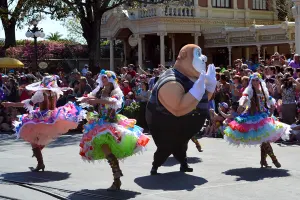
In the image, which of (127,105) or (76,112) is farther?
(127,105)

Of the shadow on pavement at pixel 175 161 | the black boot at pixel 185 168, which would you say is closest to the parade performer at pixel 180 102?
the black boot at pixel 185 168

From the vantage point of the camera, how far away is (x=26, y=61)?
121 ft

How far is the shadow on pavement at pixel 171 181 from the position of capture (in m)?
8.13

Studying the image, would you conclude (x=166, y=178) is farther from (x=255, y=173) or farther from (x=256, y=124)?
(x=256, y=124)

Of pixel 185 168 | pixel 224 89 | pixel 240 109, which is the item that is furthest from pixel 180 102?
pixel 224 89

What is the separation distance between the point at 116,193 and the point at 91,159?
677 mm

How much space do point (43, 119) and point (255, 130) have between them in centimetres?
340

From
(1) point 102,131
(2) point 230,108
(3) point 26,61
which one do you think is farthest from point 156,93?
(3) point 26,61

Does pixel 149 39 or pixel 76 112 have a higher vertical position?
pixel 149 39

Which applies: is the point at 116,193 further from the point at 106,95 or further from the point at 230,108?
the point at 230,108

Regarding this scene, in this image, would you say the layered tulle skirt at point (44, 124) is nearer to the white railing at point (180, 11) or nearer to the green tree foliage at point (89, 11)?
the green tree foliage at point (89, 11)

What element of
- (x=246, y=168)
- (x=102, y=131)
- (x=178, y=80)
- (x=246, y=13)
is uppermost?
(x=246, y=13)

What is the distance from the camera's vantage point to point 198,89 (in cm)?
812

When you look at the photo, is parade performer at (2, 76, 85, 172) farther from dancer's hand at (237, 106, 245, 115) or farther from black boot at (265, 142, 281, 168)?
black boot at (265, 142, 281, 168)
